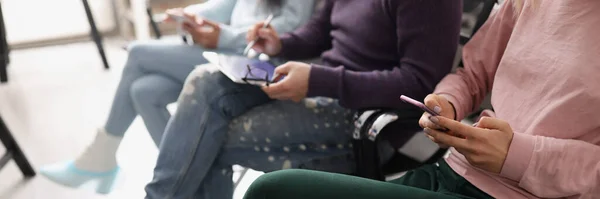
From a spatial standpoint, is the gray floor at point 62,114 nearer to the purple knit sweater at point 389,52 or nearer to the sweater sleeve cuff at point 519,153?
the purple knit sweater at point 389,52

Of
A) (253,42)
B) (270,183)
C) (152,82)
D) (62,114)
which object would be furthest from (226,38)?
(62,114)

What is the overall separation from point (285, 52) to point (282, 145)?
0.34m

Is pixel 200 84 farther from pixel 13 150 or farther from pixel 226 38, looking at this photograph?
pixel 13 150

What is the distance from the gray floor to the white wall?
0.27 feet

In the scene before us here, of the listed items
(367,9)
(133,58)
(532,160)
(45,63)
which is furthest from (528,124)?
(45,63)

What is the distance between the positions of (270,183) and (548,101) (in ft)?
1.50

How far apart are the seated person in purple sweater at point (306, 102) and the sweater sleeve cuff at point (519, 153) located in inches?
12.0

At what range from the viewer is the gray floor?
70.7 inches

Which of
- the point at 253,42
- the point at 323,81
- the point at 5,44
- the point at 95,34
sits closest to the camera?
the point at 323,81

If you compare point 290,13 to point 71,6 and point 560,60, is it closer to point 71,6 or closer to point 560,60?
point 560,60

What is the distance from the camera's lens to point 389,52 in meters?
1.22

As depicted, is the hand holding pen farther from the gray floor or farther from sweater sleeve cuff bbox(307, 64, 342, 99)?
the gray floor

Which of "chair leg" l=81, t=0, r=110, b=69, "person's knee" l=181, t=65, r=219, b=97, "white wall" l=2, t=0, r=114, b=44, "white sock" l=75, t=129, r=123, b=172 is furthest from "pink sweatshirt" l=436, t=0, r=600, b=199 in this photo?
"white wall" l=2, t=0, r=114, b=44

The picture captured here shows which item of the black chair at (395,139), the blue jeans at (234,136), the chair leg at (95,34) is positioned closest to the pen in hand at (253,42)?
the blue jeans at (234,136)
